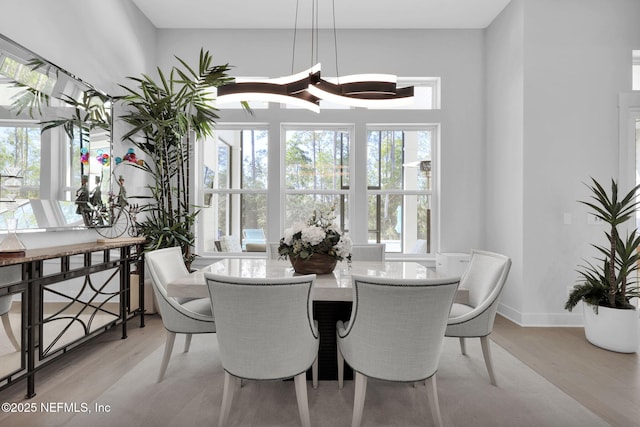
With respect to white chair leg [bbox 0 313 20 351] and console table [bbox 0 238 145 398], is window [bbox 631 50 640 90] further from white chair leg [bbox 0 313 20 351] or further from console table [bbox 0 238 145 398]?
white chair leg [bbox 0 313 20 351]

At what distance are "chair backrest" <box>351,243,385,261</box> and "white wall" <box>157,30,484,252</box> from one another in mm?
1390

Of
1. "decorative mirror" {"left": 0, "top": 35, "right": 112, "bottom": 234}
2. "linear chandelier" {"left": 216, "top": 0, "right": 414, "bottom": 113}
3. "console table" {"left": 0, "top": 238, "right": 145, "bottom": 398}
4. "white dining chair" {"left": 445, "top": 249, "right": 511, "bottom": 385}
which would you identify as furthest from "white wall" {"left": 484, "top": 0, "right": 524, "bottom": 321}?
"decorative mirror" {"left": 0, "top": 35, "right": 112, "bottom": 234}

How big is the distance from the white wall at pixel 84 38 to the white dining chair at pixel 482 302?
2890 millimetres

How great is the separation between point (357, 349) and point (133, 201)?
10.9ft

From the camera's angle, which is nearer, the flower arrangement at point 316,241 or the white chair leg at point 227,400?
the white chair leg at point 227,400

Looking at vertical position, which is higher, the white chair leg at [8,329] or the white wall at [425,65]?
the white wall at [425,65]

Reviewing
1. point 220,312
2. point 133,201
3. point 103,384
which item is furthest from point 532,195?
point 133,201

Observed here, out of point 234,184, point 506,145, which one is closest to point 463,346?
point 506,145

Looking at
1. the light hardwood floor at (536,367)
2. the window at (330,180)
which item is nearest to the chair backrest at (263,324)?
the light hardwood floor at (536,367)

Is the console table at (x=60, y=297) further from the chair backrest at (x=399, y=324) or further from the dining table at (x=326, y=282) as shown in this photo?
the chair backrest at (x=399, y=324)

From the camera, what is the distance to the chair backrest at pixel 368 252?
3143mm

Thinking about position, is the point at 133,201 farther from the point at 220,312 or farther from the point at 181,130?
the point at 220,312

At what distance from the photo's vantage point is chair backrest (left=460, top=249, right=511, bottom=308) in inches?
80.4

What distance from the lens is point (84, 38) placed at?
9.80 feet
